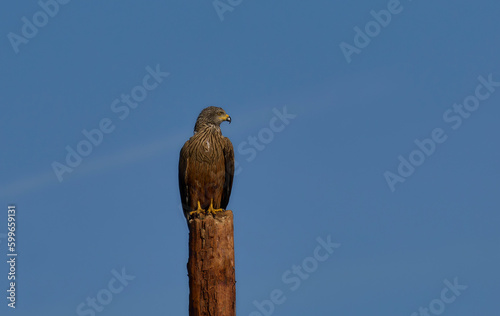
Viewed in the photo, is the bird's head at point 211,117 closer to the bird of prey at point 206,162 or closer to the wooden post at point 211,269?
the bird of prey at point 206,162

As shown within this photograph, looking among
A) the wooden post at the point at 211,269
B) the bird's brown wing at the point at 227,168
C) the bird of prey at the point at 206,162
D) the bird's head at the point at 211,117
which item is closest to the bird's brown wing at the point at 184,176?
the bird of prey at the point at 206,162

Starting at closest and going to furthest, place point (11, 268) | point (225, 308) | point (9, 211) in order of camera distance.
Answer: point (225, 308), point (11, 268), point (9, 211)

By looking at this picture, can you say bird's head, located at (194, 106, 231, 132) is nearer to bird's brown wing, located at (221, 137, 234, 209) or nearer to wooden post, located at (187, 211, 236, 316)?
bird's brown wing, located at (221, 137, 234, 209)

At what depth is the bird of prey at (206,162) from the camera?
487 inches

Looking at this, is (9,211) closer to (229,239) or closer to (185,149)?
(185,149)

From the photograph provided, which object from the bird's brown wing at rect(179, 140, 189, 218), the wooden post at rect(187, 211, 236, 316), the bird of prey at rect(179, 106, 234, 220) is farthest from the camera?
the bird's brown wing at rect(179, 140, 189, 218)

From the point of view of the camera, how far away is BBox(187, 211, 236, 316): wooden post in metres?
8.80

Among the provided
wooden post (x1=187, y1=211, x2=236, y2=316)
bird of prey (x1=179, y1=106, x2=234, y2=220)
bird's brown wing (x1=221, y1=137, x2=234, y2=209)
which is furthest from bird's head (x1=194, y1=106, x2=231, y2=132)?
wooden post (x1=187, y1=211, x2=236, y2=316)

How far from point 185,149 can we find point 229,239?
3.59 m

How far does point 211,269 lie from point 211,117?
4.00 metres

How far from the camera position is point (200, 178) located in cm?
1240

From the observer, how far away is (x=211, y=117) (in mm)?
12398

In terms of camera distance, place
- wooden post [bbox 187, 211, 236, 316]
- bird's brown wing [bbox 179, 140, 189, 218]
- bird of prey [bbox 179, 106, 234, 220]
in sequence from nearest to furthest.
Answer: wooden post [bbox 187, 211, 236, 316]
bird of prey [bbox 179, 106, 234, 220]
bird's brown wing [bbox 179, 140, 189, 218]

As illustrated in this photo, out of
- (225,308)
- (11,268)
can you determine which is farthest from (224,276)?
(11,268)
